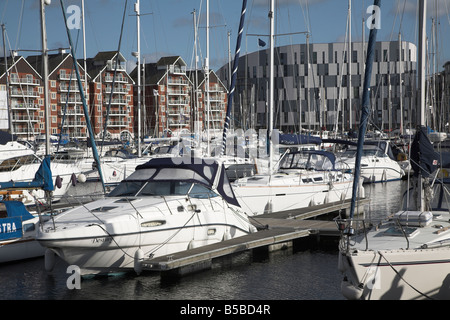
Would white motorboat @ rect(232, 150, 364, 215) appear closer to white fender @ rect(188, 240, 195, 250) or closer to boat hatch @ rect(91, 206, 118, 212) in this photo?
white fender @ rect(188, 240, 195, 250)

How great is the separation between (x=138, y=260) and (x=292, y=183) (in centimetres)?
1126

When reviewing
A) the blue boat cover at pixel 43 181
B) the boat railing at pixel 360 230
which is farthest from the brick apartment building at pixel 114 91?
the boat railing at pixel 360 230

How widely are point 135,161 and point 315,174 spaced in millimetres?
14976

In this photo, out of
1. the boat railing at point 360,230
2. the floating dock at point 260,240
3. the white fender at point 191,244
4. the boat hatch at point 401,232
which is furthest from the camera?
the white fender at point 191,244

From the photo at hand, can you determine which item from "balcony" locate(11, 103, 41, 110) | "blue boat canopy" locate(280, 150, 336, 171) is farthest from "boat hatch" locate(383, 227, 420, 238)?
"balcony" locate(11, 103, 41, 110)

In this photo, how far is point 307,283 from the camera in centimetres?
1515

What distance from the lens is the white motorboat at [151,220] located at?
46.6 feet

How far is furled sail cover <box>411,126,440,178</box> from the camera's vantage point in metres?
13.8

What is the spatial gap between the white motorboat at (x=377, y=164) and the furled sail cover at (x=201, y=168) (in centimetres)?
2103

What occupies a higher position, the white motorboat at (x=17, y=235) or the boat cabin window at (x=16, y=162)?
the boat cabin window at (x=16, y=162)

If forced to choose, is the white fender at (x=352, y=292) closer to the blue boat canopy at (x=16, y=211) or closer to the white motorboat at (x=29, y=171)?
the blue boat canopy at (x=16, y=211)

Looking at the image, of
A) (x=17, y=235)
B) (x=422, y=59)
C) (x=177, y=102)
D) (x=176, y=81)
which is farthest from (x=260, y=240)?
(x=176, y=81)
